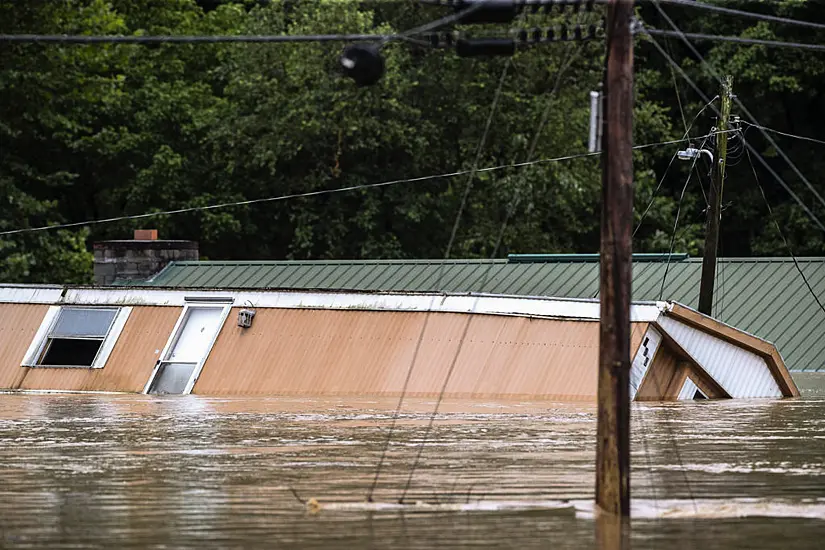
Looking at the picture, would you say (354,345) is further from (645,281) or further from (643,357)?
(645,281)

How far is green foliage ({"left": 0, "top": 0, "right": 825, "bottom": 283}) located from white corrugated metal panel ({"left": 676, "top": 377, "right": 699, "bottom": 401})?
16.9 meters

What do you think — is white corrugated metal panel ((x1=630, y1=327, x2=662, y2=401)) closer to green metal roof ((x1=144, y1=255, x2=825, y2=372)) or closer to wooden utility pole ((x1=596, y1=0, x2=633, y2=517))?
green metal roof ((x1=144, y1=255, x2=825, y2=372))

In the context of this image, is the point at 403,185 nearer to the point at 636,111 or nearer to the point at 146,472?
the point at 636,111

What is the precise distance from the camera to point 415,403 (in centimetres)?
2633

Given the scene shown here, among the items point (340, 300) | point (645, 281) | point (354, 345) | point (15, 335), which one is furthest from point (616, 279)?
point (645, 281)

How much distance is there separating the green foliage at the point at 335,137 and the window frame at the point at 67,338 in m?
14.3

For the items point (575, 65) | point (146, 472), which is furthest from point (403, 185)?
point (146, 472)

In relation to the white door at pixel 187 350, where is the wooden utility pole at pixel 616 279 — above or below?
below

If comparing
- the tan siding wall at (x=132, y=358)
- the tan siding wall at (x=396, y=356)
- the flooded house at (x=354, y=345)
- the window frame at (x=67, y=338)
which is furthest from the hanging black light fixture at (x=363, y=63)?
the window frame at (x=67, y=338)

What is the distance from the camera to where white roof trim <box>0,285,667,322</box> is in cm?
2582

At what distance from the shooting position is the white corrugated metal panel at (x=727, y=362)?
25.9m

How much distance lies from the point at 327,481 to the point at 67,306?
16.5 m

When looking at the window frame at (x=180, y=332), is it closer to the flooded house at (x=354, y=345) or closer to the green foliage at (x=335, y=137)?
the flooded house at (x=354, y=345)

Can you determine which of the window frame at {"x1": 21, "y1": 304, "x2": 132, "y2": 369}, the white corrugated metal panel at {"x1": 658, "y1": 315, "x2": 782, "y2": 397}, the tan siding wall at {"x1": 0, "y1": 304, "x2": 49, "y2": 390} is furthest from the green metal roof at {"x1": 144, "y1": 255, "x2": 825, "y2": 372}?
the tan siding wall at {"x1": 0, "y1": 304, "x2": 49, "y2": 390}
